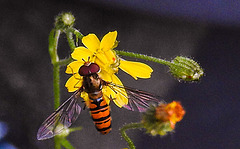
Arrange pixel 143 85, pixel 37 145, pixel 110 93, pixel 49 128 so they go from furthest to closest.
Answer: pixel 143 85 → pixel 37 145 → pixel 110 93 → pixel 49 128

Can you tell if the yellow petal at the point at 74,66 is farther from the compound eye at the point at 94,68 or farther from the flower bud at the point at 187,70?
the flower bud at the point at 187,70

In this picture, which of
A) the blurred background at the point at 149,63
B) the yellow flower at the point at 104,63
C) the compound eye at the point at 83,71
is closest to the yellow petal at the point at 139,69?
the yellow flower at the point at 104,63

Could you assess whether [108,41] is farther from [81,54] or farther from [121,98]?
[121,98]

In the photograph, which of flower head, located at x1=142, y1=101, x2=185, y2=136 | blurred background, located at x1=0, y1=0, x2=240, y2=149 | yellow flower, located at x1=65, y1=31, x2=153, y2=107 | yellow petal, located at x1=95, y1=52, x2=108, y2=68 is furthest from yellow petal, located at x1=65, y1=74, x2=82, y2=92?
blurred background, located at x1=0, y1=0, x2=240, y2=149

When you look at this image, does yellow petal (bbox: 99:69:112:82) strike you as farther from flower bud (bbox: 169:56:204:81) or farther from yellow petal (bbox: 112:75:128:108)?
flower bud (bbox: 169:56:204:81)

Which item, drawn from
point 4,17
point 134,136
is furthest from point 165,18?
point 4,17

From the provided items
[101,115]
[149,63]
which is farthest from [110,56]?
[149,63]

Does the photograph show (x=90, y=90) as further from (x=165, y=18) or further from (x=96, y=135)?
(x=165, y=18)

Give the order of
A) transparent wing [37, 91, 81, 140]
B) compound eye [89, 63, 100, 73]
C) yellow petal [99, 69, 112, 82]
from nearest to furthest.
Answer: transparent wing [37, 91, 81, 140] < compound eye [89, 63, 100, 73] < yellow petal [99, 69, 112, 82]
